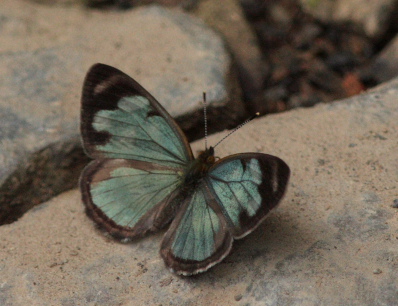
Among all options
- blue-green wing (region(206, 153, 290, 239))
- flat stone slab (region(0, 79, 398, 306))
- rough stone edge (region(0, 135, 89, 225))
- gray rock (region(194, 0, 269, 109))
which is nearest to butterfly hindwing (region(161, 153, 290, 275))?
blue-green wing (region(206, 153, 290, 239))

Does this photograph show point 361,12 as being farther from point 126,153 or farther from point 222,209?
point 222,209

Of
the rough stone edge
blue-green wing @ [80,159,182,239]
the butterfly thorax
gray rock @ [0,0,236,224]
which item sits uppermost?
the butterfly thorax

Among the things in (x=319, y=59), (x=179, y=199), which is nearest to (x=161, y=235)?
(x=179, y=199)

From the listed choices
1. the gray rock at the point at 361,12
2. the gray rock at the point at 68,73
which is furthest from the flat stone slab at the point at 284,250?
the gray rock at the point at 361,12

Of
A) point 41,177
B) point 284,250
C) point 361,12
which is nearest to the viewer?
point 284,250

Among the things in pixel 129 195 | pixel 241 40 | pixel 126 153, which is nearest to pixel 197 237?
pixel 129 195

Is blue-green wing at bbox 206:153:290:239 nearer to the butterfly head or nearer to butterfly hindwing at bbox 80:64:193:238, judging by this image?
the butterfly head

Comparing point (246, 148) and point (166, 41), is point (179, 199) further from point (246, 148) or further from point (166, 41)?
point (166, 41)
